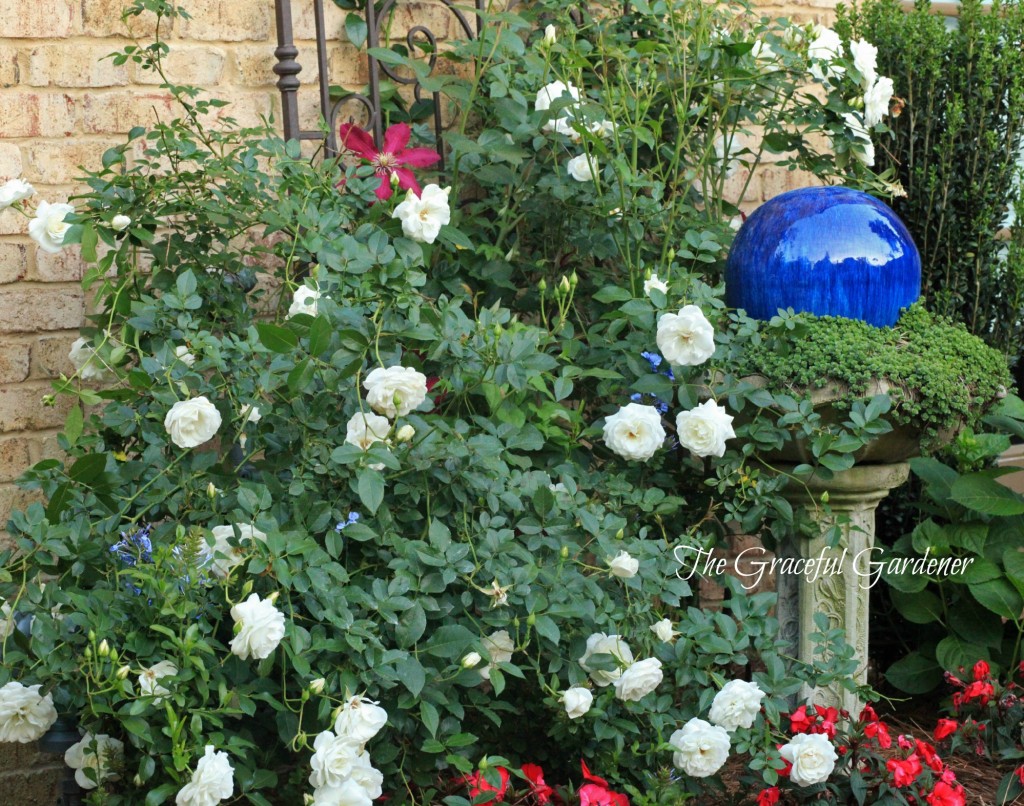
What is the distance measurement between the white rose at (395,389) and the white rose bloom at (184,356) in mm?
431

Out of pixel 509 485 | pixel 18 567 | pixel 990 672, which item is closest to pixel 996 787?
pixel 990 672

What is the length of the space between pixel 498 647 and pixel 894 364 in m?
1.08

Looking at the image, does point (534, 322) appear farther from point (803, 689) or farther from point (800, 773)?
point (800, 773)

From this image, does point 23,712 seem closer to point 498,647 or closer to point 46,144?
point 498,647

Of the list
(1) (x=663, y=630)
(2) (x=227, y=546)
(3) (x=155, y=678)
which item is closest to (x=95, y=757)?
(3) (x=155, y=678)

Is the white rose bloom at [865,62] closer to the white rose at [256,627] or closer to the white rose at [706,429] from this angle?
the white rose at [706,429]

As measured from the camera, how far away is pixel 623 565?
2160mm

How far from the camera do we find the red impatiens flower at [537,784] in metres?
2.16

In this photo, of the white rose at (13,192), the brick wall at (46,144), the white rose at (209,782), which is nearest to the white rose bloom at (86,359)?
the brick wall at (46,144)

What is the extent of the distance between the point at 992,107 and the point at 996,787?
6.22 ft

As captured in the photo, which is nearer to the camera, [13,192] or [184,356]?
[184,356]

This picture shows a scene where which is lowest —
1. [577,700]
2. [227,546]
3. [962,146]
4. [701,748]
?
[701,748]

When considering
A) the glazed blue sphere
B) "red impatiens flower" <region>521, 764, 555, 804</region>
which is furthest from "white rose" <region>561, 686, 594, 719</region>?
the glazed blue sphere

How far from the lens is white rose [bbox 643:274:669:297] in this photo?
2.56 meters
